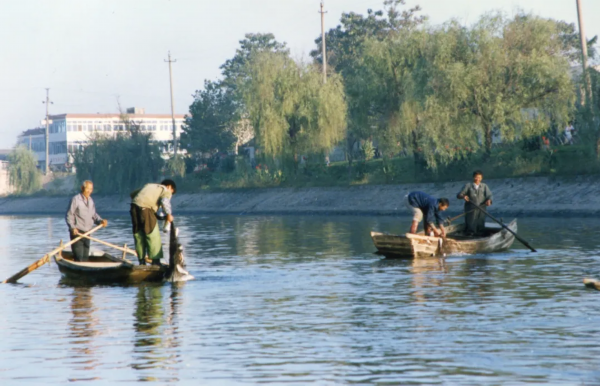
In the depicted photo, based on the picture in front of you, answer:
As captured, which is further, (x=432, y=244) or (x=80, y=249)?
(x=432, y=244)

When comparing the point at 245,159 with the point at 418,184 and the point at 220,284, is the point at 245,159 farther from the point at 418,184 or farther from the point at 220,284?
the point at 220,284

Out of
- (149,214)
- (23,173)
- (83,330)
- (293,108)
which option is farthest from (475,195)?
(23,173)

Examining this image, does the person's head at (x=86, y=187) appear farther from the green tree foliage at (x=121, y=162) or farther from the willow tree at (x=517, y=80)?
the green tree foliage at (x=121, y=162)

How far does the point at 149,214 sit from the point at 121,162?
6421 centimetres

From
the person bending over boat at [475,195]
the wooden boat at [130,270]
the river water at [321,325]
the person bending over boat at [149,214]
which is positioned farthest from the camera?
the person bending over boat at [475,195]

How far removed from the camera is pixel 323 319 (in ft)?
43.2

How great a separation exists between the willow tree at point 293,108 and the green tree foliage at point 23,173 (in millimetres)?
42188

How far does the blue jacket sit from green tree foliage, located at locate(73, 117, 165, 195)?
193ft

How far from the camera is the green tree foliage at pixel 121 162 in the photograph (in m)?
80.9

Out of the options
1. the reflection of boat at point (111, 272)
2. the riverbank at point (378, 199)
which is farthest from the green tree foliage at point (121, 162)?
the reflection of boat at point (111, 272)

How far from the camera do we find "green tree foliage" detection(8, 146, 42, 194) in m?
101

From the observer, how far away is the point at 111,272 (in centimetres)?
1822

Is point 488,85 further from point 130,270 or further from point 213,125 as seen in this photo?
point 213,125

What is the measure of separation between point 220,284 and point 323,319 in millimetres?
5381
